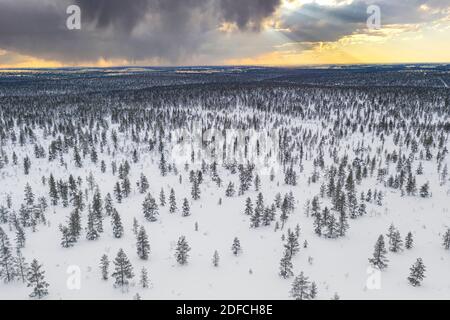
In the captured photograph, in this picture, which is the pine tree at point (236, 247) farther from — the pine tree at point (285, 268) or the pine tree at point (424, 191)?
the pine tree at point (424, 191)

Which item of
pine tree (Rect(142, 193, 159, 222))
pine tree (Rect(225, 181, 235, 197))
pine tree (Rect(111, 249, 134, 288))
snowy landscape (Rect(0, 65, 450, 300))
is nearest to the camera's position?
pine tree (Rect(111, 249, 134, 288))

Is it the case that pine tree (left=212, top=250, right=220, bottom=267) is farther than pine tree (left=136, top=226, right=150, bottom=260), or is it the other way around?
pine tree (left=136, top=226, right=150, bottom=260)

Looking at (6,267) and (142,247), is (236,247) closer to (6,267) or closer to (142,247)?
(142,247)

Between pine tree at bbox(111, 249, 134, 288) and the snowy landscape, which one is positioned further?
the snowy landscape

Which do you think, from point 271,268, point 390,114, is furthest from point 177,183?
point 390,114

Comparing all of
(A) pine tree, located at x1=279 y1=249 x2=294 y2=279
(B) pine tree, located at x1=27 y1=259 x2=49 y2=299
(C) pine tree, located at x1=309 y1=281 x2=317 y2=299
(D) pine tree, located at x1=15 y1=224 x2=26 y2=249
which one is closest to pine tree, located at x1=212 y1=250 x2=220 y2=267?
(A) pine tree, located at x1=279 y1=249 x2=294 y2=279

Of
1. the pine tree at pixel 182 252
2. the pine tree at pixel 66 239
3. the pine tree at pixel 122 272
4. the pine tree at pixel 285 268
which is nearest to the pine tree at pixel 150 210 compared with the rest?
the pine tree at pixel 66 239

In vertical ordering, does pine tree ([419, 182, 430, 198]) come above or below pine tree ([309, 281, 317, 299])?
above

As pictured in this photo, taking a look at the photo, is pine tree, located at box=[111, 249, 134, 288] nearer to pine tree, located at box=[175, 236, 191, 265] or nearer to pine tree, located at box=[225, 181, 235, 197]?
pine tree, located at box=[175, 236, 191, 265]

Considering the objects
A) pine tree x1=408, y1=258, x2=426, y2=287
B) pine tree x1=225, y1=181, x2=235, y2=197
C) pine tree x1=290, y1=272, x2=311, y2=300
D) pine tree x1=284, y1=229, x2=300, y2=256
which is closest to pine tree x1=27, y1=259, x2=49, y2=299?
pine tree x1=290, y1=272, x2=311, y2=300

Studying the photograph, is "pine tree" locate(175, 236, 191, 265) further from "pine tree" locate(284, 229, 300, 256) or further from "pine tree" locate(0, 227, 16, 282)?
"pine tree" locate(0, 227, 16, 282)

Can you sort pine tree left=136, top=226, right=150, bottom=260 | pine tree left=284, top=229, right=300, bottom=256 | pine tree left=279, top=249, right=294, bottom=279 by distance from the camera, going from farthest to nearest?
pine tree left=284, top=229, right=300, bottom=256 < pine tree left=136, top=226, right=150, bottom=260 < pine tree left=279, top=249, right=294, bottom=279
